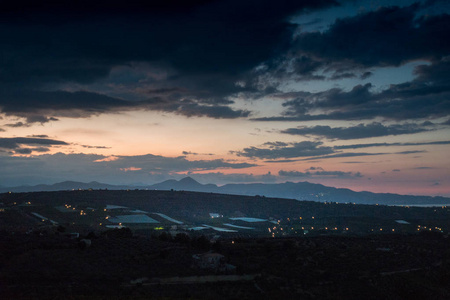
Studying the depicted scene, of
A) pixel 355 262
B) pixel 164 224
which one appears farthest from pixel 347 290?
pixel 164 224

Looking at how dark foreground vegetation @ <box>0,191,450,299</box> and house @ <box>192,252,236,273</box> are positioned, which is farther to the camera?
house @ <box>192,252,236,273</box>

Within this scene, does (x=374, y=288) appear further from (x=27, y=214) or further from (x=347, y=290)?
(x=27, y=214)

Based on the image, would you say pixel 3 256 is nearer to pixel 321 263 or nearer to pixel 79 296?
pixel 79 296

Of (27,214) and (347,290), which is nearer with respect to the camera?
(347,290)

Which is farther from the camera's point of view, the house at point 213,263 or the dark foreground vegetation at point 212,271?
the house at point 213,263

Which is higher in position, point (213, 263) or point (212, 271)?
point (213, 263)

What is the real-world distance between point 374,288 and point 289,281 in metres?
12.7

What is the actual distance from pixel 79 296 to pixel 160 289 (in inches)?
395

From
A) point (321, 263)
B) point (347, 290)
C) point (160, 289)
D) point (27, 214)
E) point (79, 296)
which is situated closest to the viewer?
point (79, 296)

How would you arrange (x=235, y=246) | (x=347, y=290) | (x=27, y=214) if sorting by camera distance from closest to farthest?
(x=347, y=290), (x=235, y=246), (x=27, y=214)

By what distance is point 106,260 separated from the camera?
60531 mm

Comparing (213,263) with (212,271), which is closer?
(212,271)

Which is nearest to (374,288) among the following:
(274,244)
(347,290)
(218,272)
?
(347,290)

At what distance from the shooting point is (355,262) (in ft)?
232
